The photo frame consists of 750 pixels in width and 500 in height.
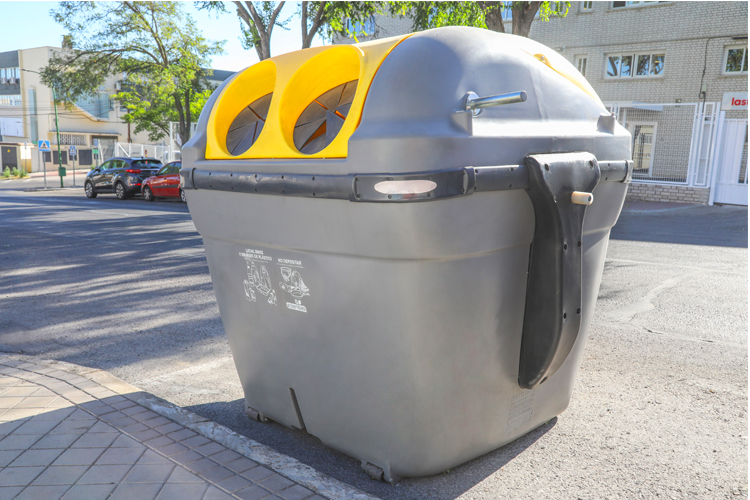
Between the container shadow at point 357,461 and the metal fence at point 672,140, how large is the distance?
49.8 feet

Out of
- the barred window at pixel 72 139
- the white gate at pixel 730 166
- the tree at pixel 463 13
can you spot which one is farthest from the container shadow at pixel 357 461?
the barred window at pixel 72 139

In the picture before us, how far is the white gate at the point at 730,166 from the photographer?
48.7 feet

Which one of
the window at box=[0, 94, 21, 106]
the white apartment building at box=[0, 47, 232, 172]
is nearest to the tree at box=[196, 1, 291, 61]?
the white apartment building at box=[0, 47, 232, 172]

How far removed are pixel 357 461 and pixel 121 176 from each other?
20.3 metres

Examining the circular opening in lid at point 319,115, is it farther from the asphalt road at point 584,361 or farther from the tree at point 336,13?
the tree at point 336,13

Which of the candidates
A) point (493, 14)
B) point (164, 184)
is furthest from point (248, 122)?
point (164, 184)

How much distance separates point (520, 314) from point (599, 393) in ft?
4.60

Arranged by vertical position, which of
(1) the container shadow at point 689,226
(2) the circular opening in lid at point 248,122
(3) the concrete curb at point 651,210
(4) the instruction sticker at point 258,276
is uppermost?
(2) the circular opening in lid at point 248,122

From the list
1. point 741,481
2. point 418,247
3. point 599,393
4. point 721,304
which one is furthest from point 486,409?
point 721,304

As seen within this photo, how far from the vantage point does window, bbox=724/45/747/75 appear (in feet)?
61.8

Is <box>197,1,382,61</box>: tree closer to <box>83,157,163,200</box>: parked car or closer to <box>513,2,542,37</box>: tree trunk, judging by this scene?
<box>513,2,542,37</box>: tree trunk

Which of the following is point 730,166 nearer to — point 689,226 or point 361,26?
point 689,226

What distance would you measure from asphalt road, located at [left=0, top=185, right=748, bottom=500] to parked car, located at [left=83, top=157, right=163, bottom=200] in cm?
1196

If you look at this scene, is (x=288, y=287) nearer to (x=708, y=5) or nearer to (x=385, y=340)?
(x=385, y=340)
